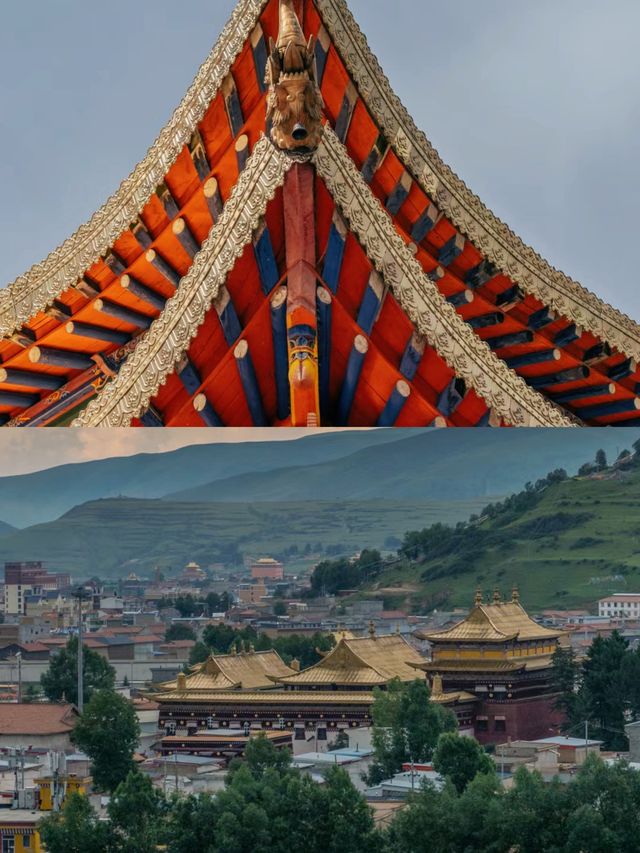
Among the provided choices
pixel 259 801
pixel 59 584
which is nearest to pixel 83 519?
pixel 59 584

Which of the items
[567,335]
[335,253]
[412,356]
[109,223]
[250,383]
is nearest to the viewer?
[335,253]

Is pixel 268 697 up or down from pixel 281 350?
down

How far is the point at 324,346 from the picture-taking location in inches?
295

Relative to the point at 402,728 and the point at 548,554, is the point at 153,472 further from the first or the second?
the point at 548,554

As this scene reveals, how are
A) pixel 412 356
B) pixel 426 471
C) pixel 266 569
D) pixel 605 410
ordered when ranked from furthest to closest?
pixel 605 410
pixel 412 356
pixel 426 471
pixel 266 569

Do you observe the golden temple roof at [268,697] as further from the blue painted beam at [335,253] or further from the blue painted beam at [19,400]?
the blue painted beam at [19,400]

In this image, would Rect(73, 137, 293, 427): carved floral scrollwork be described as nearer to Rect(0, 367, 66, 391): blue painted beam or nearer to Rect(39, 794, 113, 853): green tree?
Rect(39, 794, 113, 853): green tree

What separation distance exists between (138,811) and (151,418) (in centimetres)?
155

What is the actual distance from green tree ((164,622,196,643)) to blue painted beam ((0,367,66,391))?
2.33 m

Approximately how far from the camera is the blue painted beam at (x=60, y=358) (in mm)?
8589

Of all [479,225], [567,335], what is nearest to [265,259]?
[479,225]

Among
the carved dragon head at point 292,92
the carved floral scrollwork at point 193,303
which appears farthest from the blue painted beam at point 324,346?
the carved dragon head at point 292,92

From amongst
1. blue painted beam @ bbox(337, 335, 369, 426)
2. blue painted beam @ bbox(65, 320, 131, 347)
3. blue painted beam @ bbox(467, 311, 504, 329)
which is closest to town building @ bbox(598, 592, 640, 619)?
blue painted beam @ bbox(337, 335, 369, 426)

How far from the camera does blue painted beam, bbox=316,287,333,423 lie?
7328 millimetres
